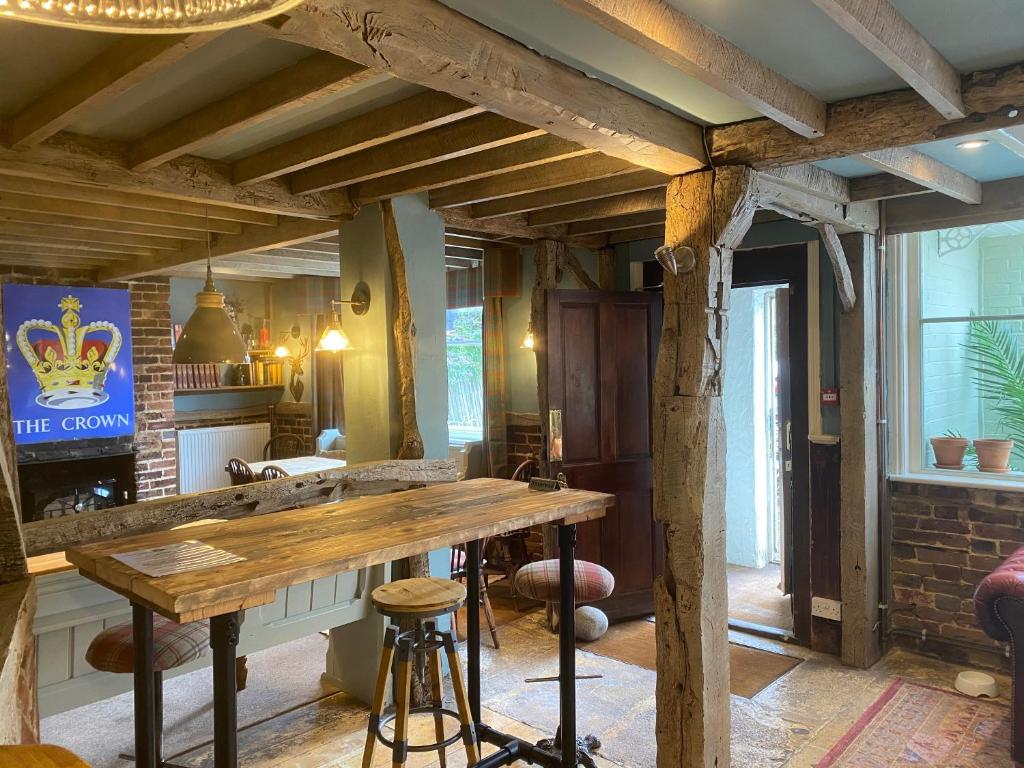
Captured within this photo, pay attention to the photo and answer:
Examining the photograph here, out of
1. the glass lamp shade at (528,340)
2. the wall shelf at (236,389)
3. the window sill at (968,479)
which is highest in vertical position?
the glass lamp shade at (528,340)

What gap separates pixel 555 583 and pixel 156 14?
103 inches

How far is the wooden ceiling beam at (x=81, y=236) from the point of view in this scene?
433 cm

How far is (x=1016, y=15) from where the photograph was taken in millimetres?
1847

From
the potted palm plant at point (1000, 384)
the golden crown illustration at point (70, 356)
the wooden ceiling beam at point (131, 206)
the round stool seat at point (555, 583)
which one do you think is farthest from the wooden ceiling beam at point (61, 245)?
the potted palm plant at point (1000, 384)

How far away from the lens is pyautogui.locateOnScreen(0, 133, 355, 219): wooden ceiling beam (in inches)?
107

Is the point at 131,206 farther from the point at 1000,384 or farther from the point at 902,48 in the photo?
the point at 1000,384

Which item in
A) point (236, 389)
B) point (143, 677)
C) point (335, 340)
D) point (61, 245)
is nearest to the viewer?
point (143, 677)

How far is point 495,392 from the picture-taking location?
18.8ft

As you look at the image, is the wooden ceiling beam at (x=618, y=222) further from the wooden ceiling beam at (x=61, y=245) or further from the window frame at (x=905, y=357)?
the wooden ceiling beam at (x=61, y=245)

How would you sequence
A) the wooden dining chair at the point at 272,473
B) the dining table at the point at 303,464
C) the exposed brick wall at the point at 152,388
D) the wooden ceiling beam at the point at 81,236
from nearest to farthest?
the wooden ceiling beam at the point at 81,236 < the wooden dining chair at the point at 272,473 < the dining table at the point at 303,464 < the exposed brick wall at the point at 152,388

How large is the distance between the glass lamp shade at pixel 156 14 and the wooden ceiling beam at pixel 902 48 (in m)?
1.28

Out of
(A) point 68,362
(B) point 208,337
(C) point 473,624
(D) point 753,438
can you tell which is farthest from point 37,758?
(A) point 68,362

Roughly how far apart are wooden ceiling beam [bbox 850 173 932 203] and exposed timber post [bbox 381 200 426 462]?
2252 mm

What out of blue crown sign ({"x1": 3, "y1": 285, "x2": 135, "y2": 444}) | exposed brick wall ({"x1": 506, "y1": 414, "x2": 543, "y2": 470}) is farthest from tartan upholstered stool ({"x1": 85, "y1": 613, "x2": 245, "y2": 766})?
blue crown sign ({"x1": 3, "y1": 285, "x2": 135, "y2": 444})
